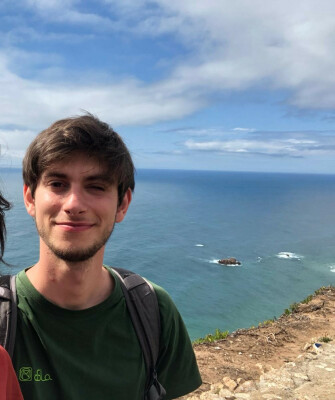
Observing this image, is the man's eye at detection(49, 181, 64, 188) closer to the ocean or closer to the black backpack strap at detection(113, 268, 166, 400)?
the black backpack strap at detection(113, 268, 166, 400)

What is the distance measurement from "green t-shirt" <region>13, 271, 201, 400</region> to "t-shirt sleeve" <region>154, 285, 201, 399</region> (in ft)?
0.05

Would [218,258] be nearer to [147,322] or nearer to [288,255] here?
[288,255]

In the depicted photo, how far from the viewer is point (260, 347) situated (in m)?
9.23

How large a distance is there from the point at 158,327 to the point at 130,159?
136 centimetres

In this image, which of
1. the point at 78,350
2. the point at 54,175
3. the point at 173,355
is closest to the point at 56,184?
the point at 54,175

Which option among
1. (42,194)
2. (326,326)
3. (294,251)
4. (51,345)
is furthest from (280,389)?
(294,251)

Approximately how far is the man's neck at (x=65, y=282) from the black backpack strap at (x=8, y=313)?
0.16 metres

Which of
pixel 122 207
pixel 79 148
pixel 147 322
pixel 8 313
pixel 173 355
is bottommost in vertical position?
pixel 173 355

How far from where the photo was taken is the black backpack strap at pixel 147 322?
2.64 metres

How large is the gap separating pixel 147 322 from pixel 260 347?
24.9 feet

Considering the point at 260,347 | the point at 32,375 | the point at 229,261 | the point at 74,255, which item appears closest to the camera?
the point at 32,375

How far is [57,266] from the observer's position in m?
2.54

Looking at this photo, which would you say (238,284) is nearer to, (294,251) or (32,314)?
(294,251)

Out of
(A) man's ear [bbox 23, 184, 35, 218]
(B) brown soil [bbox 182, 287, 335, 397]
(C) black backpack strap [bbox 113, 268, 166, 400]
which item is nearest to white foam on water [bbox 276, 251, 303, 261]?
(B) brown soil [bbox 182, 287, 335, 397]
